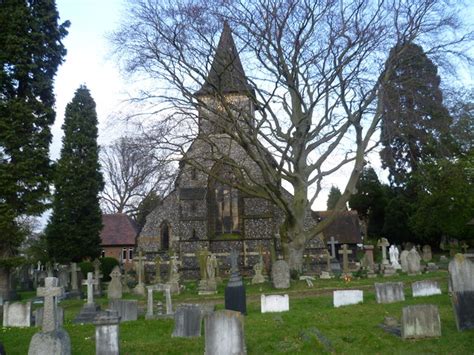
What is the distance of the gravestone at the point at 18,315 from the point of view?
11.7 metres

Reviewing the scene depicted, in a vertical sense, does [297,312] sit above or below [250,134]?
below

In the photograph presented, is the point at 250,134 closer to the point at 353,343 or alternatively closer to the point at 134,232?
the point at 353,343

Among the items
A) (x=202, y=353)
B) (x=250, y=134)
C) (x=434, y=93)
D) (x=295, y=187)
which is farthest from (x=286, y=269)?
(x=202, y=353)

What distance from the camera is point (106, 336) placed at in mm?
7648

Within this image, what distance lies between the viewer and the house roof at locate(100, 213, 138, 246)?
42219 mm

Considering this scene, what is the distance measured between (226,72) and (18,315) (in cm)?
1173

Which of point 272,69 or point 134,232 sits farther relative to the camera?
point 134,232

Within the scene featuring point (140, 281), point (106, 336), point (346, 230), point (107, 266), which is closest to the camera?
point (106, 336)

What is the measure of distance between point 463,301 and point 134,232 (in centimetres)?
3659

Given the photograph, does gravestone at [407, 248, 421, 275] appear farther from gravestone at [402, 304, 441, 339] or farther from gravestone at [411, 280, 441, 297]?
gravestone at [402, 304, 441, 339]

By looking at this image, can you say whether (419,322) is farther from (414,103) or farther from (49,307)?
(414,103)

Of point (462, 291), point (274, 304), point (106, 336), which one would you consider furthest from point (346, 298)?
point (106, 336)

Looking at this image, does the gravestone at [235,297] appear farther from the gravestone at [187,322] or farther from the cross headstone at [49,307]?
the cross headstone at [49,307]

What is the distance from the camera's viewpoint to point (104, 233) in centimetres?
4253
